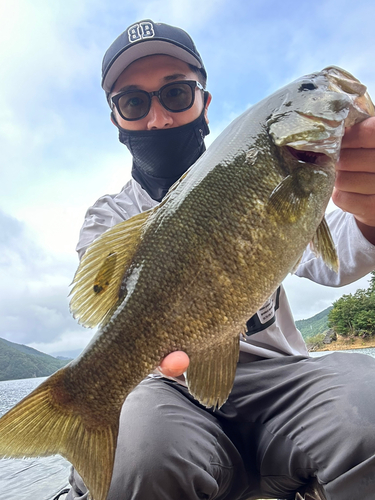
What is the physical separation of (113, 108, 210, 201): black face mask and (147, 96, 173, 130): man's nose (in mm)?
71

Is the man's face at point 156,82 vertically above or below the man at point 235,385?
above

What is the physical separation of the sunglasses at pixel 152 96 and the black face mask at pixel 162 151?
176 mm

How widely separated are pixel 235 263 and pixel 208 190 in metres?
0.42

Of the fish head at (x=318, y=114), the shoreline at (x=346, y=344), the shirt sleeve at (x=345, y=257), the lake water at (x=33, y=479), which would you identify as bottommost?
the shoreline at (x=346, y=344)

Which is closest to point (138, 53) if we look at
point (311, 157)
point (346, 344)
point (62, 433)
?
point (311, 157)

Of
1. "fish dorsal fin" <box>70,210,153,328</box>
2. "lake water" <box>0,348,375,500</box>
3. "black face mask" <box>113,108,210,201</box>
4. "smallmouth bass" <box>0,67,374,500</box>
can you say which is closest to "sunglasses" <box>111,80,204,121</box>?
"black face mask" <box>113,108,210,201</box>

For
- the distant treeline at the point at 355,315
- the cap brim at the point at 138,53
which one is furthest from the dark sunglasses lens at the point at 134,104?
the distant treeline at the point at 355,315

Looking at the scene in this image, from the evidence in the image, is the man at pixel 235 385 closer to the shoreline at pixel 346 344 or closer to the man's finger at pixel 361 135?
the man's finger at pixel 361 135

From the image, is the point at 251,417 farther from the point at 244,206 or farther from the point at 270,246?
the point at 244,206

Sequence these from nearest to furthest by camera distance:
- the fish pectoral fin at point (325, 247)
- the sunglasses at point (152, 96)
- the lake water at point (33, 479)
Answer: the fish pectoral fin at point (325, 247) < the sunglasses at point (152, 96) < the lake water at point (33, 479)

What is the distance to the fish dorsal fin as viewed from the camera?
1.90 meters

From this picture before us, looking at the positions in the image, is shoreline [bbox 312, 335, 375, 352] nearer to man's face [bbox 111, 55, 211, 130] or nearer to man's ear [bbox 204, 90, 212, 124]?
man's ear [bbox 204, 90, 212, 124]

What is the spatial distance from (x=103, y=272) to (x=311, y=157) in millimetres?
1320

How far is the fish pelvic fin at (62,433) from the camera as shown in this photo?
170 centimetres
